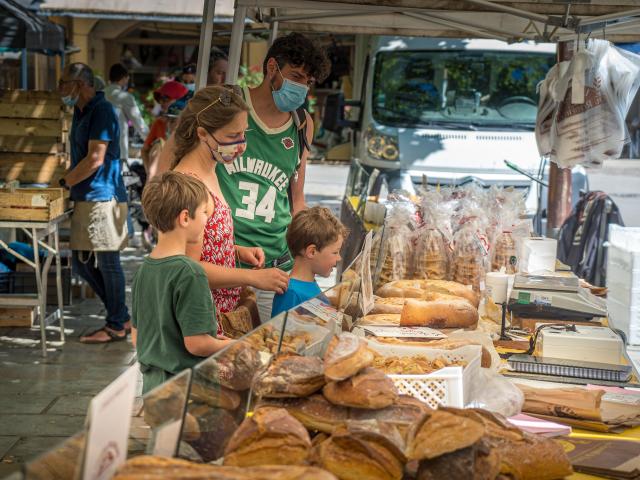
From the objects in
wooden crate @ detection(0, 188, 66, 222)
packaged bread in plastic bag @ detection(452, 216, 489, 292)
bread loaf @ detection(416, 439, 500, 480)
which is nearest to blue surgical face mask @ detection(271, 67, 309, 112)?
packaged bread in plastic bag @ detection(452, 216, 489, 292)

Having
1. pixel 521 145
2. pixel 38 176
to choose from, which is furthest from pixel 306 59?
pixel 521 145

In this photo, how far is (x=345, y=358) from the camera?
2.26 meters

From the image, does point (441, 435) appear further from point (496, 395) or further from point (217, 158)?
point (217, 158)

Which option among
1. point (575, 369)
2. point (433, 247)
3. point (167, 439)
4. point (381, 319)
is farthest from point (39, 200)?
point (167, 439)

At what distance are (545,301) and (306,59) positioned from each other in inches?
61.8

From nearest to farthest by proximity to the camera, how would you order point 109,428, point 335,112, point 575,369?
point 109,428, point 575,369, point 335,112

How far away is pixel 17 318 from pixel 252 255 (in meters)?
4.64

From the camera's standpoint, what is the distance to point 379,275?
4.73 meters

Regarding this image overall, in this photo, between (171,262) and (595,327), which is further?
(595,327)

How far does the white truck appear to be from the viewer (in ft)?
31.8

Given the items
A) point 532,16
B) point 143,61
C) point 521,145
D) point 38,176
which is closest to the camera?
point 532,16

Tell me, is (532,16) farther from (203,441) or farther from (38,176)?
(38,176)

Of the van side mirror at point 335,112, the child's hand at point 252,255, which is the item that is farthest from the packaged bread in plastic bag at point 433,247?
the van side mirror at point 335,112

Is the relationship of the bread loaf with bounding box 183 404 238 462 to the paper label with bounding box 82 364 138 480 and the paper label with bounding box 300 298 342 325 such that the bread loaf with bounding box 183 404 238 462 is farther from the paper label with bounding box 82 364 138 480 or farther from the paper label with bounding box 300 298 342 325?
the paper label with bounding box 300 298 342 325
